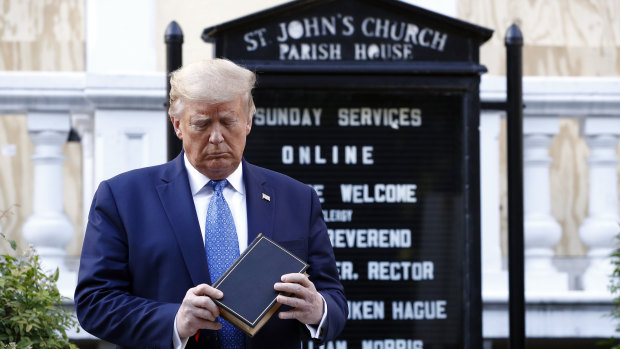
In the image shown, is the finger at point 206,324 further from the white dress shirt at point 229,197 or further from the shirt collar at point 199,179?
the shirt collar at point 199,179

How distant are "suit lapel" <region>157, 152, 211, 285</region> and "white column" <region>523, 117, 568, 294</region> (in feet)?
8.50

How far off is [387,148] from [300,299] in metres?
1.84

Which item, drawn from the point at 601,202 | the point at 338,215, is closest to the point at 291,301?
the point at 338,215

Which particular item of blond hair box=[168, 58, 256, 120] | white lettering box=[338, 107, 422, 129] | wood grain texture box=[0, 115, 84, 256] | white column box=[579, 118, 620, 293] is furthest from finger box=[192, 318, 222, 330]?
wood grain texture box=[0, 115, 84, 256]

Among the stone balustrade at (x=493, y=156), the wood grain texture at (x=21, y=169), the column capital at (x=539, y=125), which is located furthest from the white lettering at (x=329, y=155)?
the wood grain texture at (x=21, y=169)

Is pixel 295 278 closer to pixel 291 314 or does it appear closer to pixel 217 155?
pixel 291 314

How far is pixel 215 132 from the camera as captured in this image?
8.84ft

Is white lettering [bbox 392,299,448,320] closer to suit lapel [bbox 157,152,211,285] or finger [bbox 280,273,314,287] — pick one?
suit lapel [bbox 157,152,211,285]

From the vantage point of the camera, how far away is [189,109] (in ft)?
8.91

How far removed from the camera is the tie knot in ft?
9.30

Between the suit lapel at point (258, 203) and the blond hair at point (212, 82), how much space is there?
0.76ft

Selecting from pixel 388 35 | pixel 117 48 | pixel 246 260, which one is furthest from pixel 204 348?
pixel 117 48

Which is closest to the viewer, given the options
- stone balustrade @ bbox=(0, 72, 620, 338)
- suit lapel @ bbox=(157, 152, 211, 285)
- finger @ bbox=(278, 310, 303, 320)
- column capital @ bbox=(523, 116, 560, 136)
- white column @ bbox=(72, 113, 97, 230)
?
finger @ bbox=(278, 310, 303, 320)

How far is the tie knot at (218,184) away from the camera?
283 centimetres
